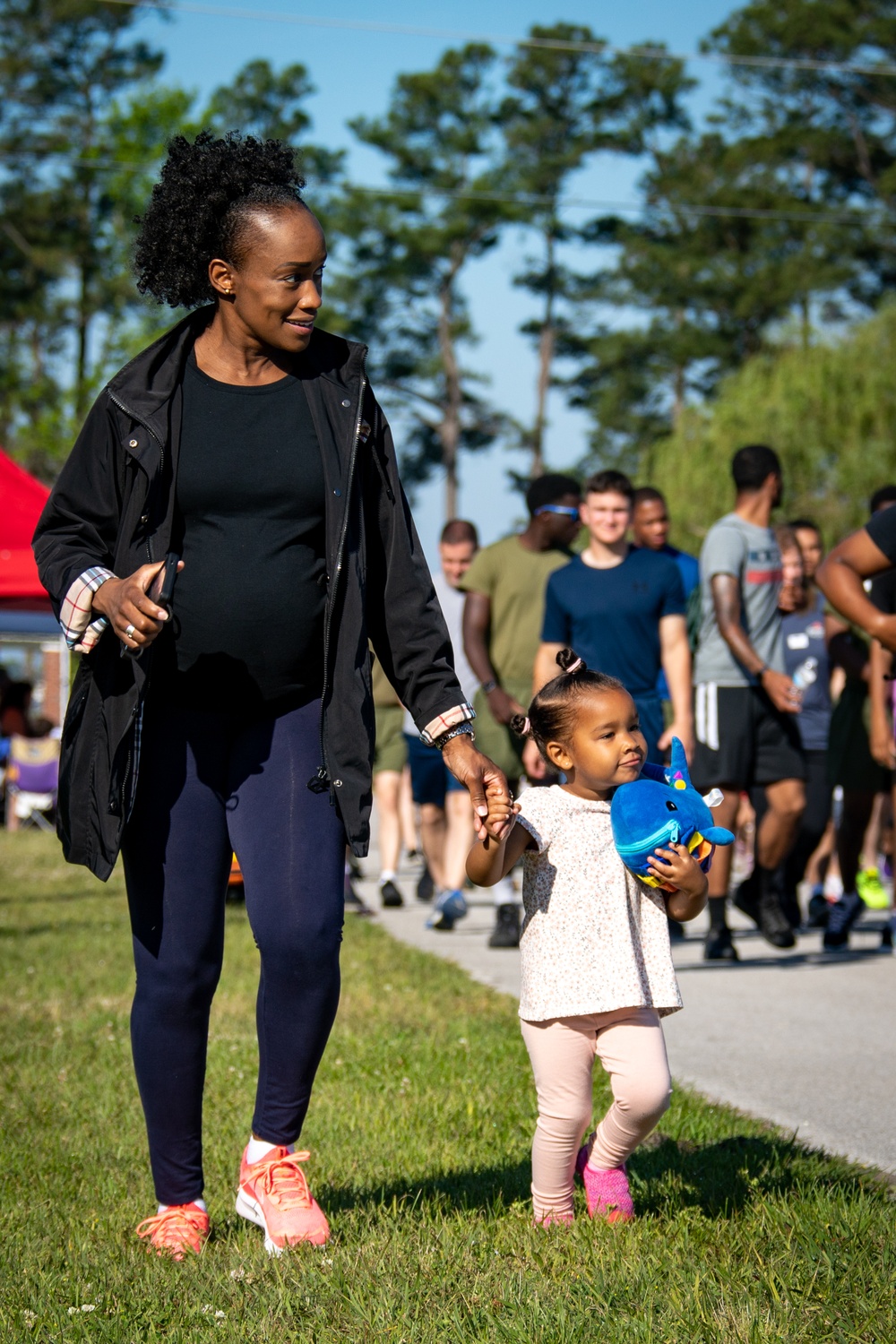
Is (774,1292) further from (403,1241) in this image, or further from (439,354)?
(439,354)

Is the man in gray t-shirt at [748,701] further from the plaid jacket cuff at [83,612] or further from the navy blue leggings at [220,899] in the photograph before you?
the plaid jacket cuff at [83,612]

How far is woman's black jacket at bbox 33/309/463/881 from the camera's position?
334 centimetres

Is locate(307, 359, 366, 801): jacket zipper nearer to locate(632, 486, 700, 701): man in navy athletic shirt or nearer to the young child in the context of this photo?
the young child

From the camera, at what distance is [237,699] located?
3.47 m

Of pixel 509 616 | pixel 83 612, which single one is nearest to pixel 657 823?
pixel 83 612

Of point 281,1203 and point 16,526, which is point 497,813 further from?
point 16,526

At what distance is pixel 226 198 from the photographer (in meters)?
3.55

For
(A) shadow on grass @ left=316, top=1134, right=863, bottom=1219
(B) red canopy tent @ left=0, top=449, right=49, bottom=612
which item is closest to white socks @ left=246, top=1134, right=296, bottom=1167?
(A) shadow on grass @ left=316, top=1134, right=863, bottom=1219

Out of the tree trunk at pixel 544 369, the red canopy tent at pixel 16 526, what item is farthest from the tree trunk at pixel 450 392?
the red canopy tent at pixel 16 526

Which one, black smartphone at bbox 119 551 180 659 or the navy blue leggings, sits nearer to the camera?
black smartphone at bbox 119 551 180 659

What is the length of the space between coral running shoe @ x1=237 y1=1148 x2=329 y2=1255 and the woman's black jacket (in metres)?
0.69

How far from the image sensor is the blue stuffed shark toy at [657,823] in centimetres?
350

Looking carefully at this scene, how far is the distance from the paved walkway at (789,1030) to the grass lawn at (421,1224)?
0.34 metres

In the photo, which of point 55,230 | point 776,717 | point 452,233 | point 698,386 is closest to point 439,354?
point 452,233
